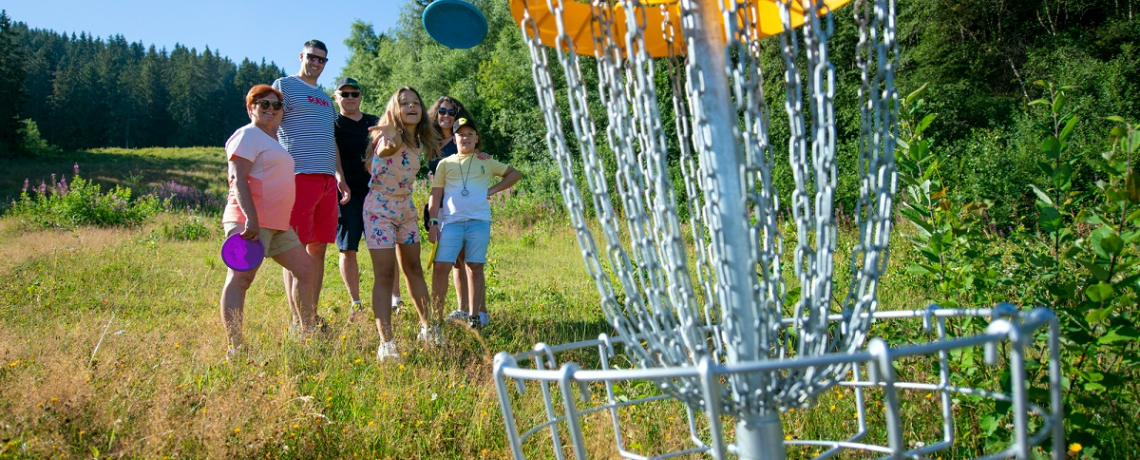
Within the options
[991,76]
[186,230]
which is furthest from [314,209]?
[991,76]

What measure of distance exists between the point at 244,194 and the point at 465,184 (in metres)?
1.43

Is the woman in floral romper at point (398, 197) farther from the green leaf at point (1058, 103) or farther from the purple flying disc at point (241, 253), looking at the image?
the green leaf at point (1058, 103)

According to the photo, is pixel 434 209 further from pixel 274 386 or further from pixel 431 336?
pixel 274 386

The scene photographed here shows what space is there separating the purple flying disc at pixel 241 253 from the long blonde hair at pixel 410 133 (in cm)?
97

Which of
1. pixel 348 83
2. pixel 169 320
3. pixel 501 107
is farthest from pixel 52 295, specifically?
pixel 501 107

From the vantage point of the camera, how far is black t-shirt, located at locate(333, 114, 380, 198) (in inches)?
196

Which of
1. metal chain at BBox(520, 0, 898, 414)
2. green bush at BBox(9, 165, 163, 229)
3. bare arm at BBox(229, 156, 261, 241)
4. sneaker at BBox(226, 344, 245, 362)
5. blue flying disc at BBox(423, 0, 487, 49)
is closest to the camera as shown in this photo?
metal chain at BBox(520, 0, 898, 414)

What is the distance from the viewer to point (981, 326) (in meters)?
2.22

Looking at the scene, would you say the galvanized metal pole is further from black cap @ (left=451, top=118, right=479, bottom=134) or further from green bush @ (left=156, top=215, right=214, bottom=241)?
green bush @ (left=156, top=215, right=214, bottom=241)

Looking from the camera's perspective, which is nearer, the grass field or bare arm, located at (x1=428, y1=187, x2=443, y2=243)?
the grass field

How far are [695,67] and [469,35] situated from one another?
0.51 metres

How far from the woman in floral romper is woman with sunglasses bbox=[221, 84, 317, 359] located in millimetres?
394

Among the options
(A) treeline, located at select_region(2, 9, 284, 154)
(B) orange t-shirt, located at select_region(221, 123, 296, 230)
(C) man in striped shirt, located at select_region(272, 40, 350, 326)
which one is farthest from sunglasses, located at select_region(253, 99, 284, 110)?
(A) treeline, located at select_region(2, 9, 284, 154)

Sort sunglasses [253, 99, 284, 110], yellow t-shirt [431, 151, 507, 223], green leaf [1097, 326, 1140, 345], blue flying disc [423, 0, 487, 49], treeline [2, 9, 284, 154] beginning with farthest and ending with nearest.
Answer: treeline [2, 9, 284, 154], yellow t-shirt [431, 151, 507, 223], sunglasses [253, 99, 284, 110], green leaf [1097, 326, 1140, 345], blue flying disc [423, 0, 487, 49]
